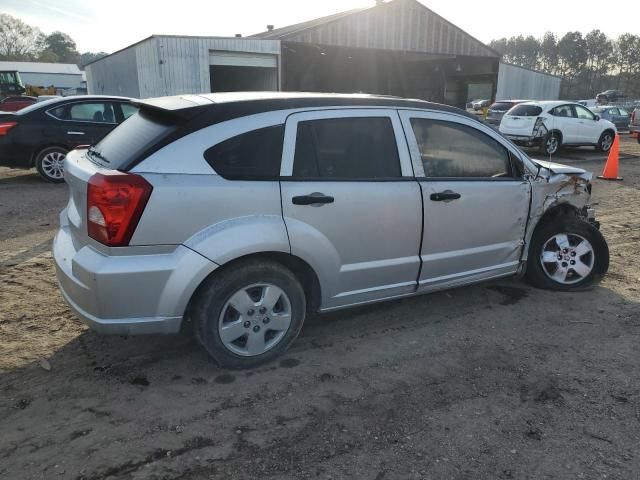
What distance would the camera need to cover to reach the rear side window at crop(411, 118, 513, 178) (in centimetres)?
366

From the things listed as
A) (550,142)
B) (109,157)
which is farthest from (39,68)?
(109,157)

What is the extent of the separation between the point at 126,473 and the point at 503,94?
3324cm

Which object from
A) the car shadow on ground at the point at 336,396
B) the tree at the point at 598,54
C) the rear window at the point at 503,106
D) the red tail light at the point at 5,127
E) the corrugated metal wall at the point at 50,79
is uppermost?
the tree at the point at 598,54

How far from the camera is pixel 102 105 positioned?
9.33 metres

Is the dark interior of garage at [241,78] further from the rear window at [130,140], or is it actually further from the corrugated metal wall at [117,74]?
the rear window at [130,140]

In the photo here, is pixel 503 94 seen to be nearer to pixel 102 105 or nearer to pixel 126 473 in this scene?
pixel 102 105

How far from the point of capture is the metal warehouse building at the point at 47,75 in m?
61.9

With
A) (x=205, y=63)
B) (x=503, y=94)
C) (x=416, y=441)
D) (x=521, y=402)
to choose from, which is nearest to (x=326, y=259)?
(x=416, y=441)

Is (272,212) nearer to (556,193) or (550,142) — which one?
(556,193)

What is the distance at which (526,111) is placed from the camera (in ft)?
48.8

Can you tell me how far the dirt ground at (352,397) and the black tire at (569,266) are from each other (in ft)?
0.54

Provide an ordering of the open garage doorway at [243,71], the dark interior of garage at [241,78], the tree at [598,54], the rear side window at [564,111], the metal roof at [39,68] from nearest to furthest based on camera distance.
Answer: the rear side window at [564,111] → the open garage doorway at [243,71] → the dark interior of garage at [241,78] → the metal roof at [39,68] → the tree at [598,54]

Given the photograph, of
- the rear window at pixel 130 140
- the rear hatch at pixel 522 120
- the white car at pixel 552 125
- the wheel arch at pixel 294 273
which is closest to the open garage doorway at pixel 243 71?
the rear hatch at pixel 522 120

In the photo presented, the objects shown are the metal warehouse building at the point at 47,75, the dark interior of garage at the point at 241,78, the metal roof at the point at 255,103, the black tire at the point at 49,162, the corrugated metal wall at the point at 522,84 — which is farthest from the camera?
the metal warehouse building at the point at 47,75
